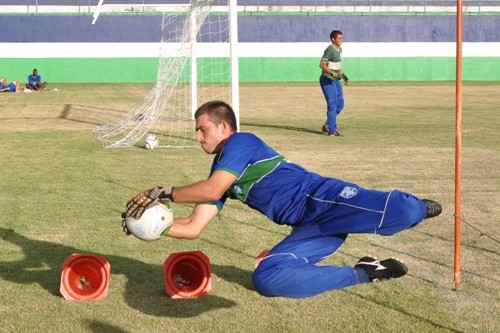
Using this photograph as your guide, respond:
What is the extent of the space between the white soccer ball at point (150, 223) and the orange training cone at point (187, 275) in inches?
41.8

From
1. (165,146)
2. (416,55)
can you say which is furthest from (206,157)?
(416,55)

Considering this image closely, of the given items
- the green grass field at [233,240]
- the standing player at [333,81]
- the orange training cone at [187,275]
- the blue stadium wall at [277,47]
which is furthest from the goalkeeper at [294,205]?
the blue stadium wall at [277,47]

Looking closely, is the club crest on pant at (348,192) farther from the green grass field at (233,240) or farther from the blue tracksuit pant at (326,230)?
the green grass field at (233,240)

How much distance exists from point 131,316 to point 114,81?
41.3 meters

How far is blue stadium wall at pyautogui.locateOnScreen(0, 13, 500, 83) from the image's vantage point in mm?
46781

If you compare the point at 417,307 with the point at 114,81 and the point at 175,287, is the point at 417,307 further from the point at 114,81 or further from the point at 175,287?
the point at 114,81

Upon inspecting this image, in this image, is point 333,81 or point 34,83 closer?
point 333,81

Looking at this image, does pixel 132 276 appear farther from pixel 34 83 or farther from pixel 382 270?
pixel 34 83

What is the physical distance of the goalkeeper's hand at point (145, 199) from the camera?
5.97 meters

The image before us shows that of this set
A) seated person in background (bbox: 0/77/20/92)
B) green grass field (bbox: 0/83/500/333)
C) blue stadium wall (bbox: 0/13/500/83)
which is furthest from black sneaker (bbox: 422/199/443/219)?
blue stadium wall (bbox: 0/13/500/83)

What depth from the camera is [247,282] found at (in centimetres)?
758

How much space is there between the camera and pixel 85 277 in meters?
7.20

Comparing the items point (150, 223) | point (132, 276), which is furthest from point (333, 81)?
point (150, 223)

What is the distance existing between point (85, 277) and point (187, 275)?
32.3 inches
